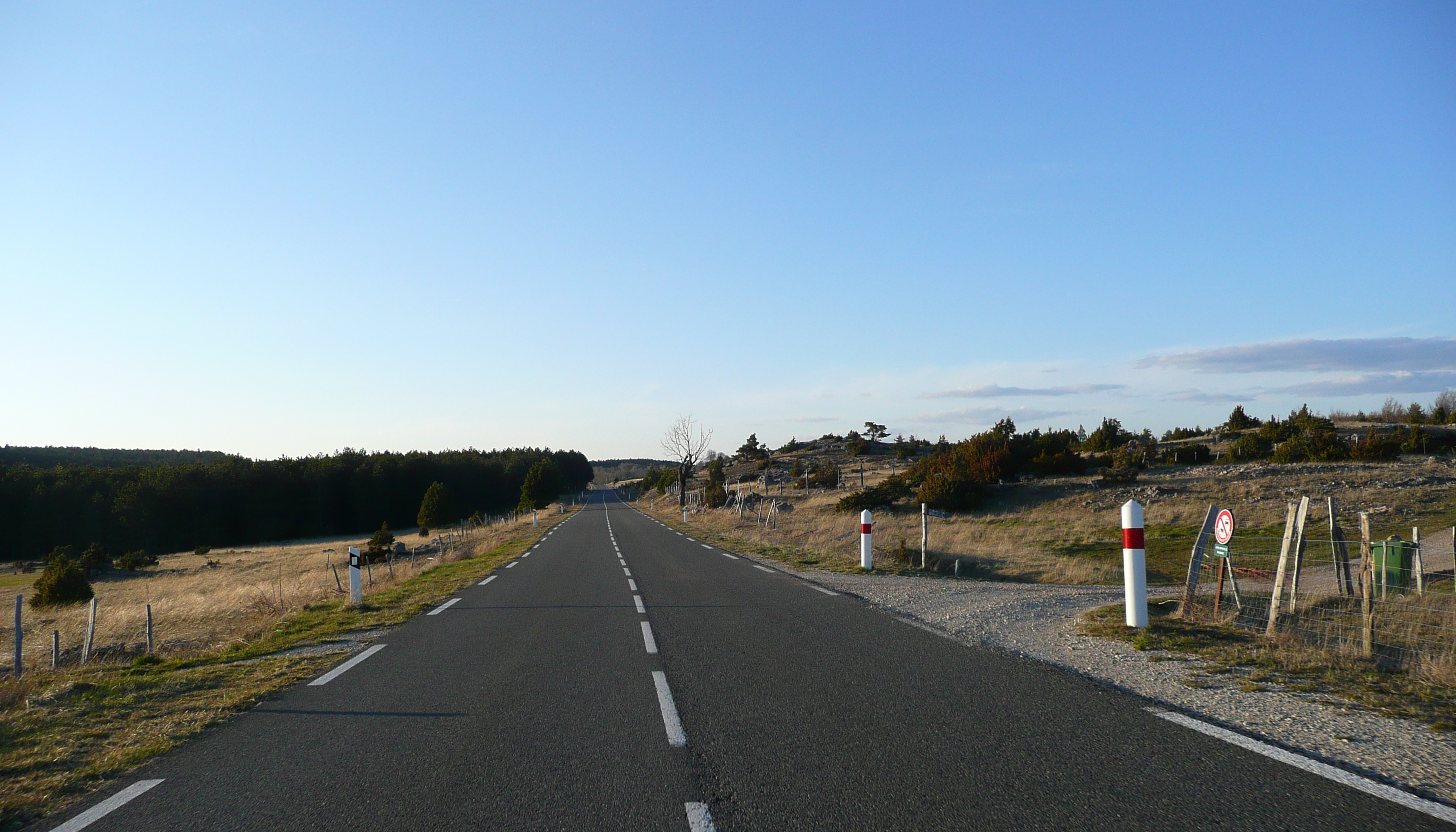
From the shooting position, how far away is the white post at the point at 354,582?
527 inches

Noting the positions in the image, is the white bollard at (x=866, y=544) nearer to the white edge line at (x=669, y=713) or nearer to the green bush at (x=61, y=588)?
the white edge line at (x=669, y=713)

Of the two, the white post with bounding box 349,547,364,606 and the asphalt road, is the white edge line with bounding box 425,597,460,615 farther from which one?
the asphalt road

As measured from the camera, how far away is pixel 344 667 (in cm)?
786

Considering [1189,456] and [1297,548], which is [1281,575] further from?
[1189,456]

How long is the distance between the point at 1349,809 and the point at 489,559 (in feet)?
73.4

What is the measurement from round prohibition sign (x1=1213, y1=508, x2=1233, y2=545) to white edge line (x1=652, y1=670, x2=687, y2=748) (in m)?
6.38

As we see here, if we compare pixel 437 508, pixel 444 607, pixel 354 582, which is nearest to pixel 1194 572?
pixel 444 607

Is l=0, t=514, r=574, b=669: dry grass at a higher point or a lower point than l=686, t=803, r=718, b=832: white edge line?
lower

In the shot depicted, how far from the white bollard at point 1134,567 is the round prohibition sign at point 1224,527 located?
4.94ft

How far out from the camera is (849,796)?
3.99m

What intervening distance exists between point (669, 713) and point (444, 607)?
7855mm

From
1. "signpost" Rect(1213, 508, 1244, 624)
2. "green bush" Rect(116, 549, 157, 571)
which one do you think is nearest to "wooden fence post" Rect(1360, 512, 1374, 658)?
"signpost" Rect(1213, 508, 1244, 624)

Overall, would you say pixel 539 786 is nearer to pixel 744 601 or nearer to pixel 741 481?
pixel 744 601

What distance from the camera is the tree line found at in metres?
72.4
